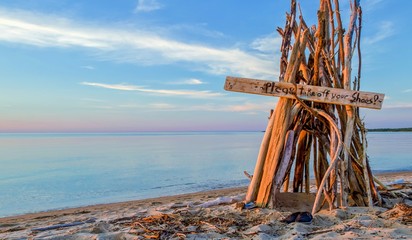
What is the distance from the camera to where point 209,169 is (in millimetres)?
14617

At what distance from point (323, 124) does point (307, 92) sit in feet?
1.97

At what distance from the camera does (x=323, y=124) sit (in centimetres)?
484

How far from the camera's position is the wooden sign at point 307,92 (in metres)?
4.42

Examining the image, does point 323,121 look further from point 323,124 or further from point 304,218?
point 304,218

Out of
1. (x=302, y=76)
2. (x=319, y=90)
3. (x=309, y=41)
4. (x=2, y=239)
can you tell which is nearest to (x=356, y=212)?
(x=319, y=90)

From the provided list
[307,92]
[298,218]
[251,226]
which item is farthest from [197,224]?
[307,92]

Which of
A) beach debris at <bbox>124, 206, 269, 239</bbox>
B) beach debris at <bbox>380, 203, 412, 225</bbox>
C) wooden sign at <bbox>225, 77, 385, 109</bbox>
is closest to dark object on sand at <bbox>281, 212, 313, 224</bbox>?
beach debris at <bbox>124, 206, 269, 239</bbox>

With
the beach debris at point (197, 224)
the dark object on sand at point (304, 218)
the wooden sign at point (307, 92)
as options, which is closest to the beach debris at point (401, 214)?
the dark object on sand at point (304, 218)

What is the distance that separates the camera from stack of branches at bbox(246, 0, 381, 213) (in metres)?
4.50

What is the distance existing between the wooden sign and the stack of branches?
12 cm

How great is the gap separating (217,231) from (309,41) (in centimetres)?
289

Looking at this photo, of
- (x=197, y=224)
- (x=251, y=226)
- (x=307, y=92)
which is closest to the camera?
(x=251, y=226)

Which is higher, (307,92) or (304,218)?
(307,92)

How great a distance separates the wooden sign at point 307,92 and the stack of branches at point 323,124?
0.38 feet
